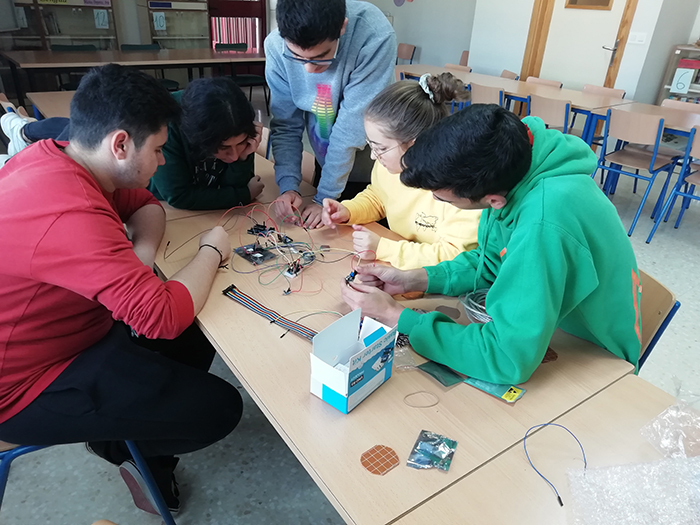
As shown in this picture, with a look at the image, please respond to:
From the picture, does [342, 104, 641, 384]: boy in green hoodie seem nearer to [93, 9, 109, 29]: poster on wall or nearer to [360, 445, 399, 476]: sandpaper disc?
[360, 445, 399, 476]: sandpaper disc

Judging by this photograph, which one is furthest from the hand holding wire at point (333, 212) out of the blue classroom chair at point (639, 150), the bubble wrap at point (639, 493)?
the blue classroom chair at point (639, 150)

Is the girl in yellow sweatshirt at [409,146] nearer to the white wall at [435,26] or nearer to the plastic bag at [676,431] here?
the plastic bag at [676,431]

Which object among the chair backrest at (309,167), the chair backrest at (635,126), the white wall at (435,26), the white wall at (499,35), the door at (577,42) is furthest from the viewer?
the white wall at (435,26)

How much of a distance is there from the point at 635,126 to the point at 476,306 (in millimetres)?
3192

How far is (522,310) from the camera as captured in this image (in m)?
0.91

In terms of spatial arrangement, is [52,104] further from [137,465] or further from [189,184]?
[137,465]

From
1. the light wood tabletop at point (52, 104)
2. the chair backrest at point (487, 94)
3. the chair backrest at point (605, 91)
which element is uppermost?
the chair backrest at point (605, 91)

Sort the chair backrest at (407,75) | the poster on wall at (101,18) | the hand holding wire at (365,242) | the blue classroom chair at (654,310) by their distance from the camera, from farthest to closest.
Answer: the poster on wall at (101,18) < the chair backrest at (407,75) < the hand holding wire at (365,242) < the blue classroom chair at (654,310)

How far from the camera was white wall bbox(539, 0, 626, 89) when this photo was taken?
5.31 m

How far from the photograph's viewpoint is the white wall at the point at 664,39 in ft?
16.2

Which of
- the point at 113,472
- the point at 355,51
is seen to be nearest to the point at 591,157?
the point at 355,51

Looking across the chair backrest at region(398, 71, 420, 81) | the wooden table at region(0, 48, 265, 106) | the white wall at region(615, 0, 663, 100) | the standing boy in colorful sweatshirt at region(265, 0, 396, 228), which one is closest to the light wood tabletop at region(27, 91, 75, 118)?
the wooden table at region(0, 48, 265, 106)

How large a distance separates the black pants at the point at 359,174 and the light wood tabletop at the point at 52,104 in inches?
79.6

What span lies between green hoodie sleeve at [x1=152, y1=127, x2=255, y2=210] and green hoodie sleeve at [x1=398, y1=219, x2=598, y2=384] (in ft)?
3.46
